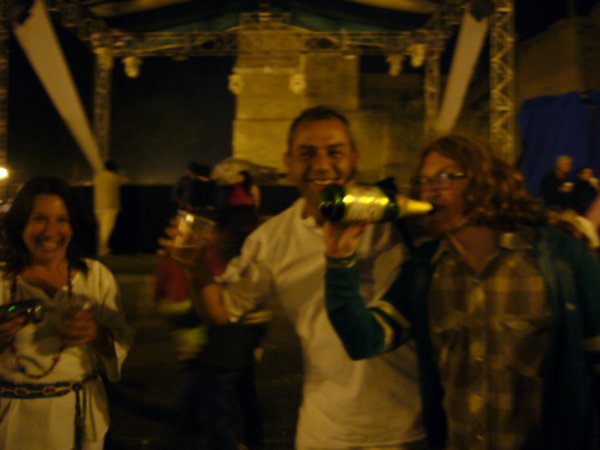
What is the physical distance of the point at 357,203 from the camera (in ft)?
4.64

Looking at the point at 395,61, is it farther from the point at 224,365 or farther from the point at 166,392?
the point at 224,365

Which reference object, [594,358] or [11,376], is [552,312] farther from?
[11,376]

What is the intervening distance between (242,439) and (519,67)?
15.7m

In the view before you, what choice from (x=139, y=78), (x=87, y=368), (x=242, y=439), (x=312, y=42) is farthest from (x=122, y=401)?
(x=139, y=78)

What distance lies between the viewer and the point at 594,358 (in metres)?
1.56

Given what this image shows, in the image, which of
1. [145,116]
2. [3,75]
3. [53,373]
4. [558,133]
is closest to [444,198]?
[53,373]

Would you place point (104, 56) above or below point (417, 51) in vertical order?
below

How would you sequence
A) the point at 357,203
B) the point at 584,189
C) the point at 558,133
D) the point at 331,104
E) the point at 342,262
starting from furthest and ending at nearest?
the point at 331,104 < the point at 558,133 < the point at 584,189 < the point at 342,262 < the point at 357,203

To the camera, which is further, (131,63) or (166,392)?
(131,63)

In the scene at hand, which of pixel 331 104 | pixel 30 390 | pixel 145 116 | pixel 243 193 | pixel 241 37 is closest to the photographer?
pixel 30 390

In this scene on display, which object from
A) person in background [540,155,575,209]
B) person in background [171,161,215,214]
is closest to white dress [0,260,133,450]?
person in background [171,161,215,214]

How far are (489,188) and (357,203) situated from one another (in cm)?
47

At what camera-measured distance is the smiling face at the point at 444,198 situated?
1.66 m

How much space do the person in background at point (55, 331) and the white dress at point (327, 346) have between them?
677 millimetres
